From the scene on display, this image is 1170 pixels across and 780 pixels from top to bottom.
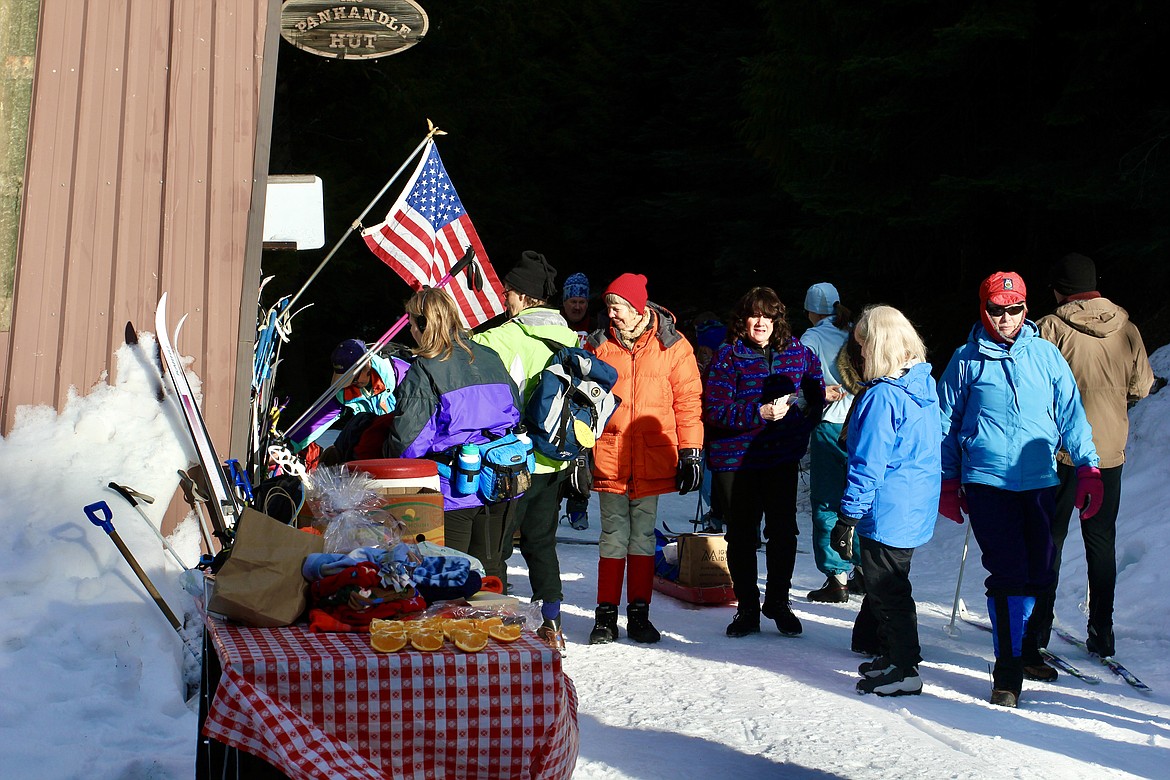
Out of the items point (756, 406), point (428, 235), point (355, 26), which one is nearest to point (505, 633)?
point (756, 406)

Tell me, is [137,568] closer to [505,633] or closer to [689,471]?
[505,633]

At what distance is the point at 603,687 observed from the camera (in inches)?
243

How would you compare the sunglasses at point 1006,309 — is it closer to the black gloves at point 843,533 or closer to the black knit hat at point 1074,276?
the black knit hat at point 1074,276

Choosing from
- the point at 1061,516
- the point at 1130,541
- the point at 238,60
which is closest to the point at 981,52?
the point at 1130,541

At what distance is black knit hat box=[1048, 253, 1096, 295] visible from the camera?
7.21 m

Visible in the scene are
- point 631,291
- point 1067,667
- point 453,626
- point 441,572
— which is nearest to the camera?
point 453,626

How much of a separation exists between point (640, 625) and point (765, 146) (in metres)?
12.3

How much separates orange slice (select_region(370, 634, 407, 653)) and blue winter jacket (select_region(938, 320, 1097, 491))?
3738 mm

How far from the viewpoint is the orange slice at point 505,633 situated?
3373 millimetres

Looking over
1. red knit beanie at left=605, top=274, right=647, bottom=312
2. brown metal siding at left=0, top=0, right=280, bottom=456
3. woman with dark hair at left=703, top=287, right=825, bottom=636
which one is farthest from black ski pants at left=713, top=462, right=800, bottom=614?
brown metal siding at left=0, top=0, right=280, bottom=456

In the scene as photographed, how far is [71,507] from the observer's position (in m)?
5.39

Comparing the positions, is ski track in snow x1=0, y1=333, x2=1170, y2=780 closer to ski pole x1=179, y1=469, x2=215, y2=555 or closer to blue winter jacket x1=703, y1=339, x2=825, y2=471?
ski pole x1=179, y1=469, x2=215, y2=555

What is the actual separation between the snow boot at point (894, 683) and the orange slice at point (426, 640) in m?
3.31

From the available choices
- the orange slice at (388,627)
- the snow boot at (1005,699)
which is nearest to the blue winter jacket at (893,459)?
the snow boot at (1005,699)
